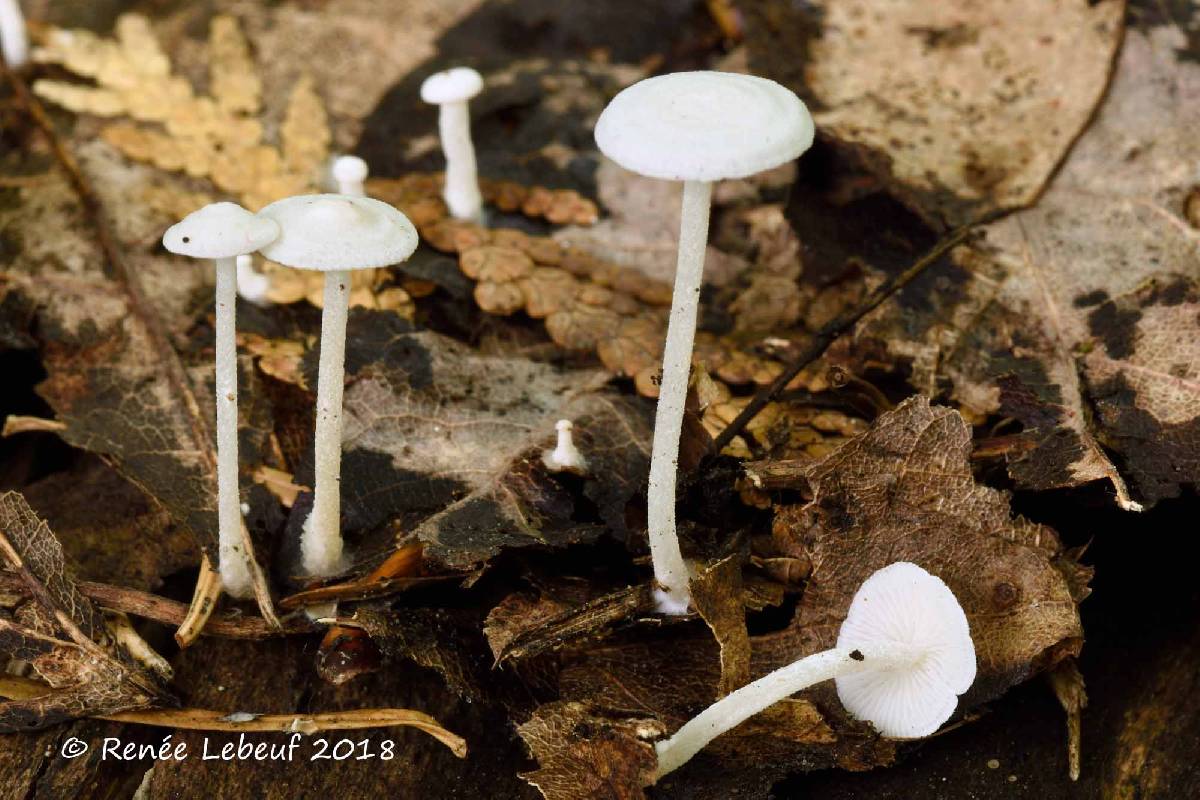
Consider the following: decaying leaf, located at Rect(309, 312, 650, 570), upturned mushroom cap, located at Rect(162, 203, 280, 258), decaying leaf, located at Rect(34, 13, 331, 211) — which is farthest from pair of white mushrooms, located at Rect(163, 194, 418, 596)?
decaying leaf, located at Rect(34, 13, 331, 211)

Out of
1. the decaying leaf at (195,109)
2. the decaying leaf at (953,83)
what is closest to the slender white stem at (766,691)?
the decaying leaf at (953,83)

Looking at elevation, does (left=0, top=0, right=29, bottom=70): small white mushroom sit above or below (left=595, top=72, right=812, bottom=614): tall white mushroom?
below

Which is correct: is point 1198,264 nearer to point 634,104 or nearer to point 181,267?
point 634,104

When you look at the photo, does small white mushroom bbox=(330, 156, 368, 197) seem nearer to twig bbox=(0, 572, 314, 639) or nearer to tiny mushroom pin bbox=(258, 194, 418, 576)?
tiny mushroom pin bbox=(258, 194, 418, 576)

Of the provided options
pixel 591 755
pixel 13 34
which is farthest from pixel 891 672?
pixel 13 34

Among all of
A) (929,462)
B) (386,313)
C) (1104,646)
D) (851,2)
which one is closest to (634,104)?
(929,462)

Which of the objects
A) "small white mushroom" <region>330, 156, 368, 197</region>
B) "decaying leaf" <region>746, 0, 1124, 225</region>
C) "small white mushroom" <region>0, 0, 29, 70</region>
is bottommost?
"small white mushroom" <region>0, 0, 29, 70</region>

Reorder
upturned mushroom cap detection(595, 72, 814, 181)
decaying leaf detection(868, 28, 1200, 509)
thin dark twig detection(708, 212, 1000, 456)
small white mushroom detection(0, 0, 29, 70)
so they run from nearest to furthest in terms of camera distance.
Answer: upturned mushroom cap detection(595, 72, 814, 181) < decaying leaf detection(868, 28, 1200, 509) < thin dark twig detection(708, 212, 1000, 456) < small white mushroom detection(0, 0, 29, 70)
